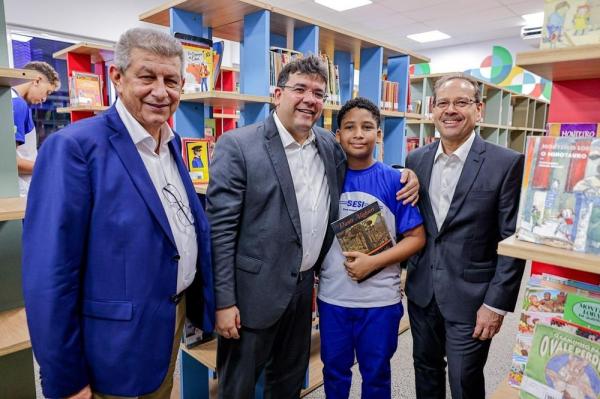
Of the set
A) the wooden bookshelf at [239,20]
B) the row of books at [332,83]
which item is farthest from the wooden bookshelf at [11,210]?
the row of books at [332,83]

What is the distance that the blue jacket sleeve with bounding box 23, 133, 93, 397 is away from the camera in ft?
3.59

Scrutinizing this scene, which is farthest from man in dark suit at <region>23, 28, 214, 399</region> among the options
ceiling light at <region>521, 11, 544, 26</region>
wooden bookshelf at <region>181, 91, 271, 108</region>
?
ceiling light at <region>521, 11, 544, 26</region>

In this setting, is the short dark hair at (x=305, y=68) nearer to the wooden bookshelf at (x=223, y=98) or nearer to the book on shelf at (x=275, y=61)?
the wooden bookshelf at (x=223, y=98)

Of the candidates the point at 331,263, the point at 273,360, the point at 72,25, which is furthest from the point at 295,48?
the point at 72,25

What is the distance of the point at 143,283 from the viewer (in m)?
1.24

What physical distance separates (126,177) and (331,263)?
1.01 metres

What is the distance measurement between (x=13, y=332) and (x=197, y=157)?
1.18 meters

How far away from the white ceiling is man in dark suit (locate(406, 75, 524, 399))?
5.70 meters

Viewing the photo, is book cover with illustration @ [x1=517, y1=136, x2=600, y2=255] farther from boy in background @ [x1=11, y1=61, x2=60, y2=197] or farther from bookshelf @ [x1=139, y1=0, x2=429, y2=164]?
boy in background @ [x1=11, y1=61, x2=60, y2=197]

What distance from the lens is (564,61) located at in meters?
1.00

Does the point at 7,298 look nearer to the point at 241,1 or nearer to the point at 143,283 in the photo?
the point at 143,283

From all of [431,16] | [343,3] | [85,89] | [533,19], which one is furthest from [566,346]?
[533,19]

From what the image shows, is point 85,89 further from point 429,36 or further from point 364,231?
point 429,36

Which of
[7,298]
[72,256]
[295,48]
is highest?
[295,48]
